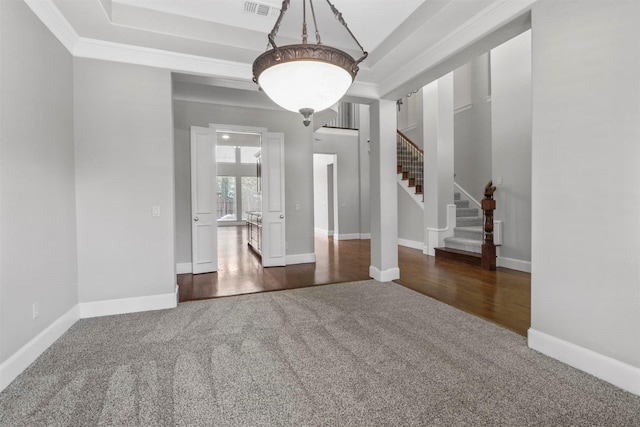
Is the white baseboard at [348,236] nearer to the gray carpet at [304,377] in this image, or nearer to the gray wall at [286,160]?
the gray wall at [286,160]

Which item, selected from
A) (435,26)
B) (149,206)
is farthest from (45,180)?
(435,26)

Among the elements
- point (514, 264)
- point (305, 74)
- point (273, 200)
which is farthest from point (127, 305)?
point (514, 264)

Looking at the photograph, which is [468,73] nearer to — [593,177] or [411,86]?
[411,86]

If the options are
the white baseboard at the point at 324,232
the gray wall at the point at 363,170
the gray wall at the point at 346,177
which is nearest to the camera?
the gray wall at the point at 346,177

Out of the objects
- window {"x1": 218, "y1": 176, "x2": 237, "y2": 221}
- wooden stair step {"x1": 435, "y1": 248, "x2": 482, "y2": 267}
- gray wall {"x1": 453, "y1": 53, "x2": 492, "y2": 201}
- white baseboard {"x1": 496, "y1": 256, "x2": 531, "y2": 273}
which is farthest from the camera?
window {"x1": 218, "y1": 176, "x2": 237, "y2": 221}

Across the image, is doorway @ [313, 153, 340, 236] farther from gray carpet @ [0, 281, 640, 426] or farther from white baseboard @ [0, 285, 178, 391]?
gray carpet @ [0, 281, 640, 426]

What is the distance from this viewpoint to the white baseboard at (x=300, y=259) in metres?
5.86

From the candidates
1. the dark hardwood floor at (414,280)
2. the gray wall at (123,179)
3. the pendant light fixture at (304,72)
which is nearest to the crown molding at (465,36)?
the pendant light fixture at (304,72)

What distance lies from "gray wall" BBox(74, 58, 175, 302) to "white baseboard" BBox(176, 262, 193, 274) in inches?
71.2

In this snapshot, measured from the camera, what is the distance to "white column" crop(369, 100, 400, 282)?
445cm

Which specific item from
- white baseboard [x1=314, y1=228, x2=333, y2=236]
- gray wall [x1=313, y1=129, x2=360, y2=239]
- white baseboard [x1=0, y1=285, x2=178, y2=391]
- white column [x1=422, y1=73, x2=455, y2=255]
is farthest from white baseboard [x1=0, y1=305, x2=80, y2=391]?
white baseboard [x1=314, y1=228, x2=333, y2=236]

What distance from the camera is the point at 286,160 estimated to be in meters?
5.87

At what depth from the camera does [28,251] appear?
232cm

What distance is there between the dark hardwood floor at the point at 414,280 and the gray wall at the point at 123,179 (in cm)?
73
